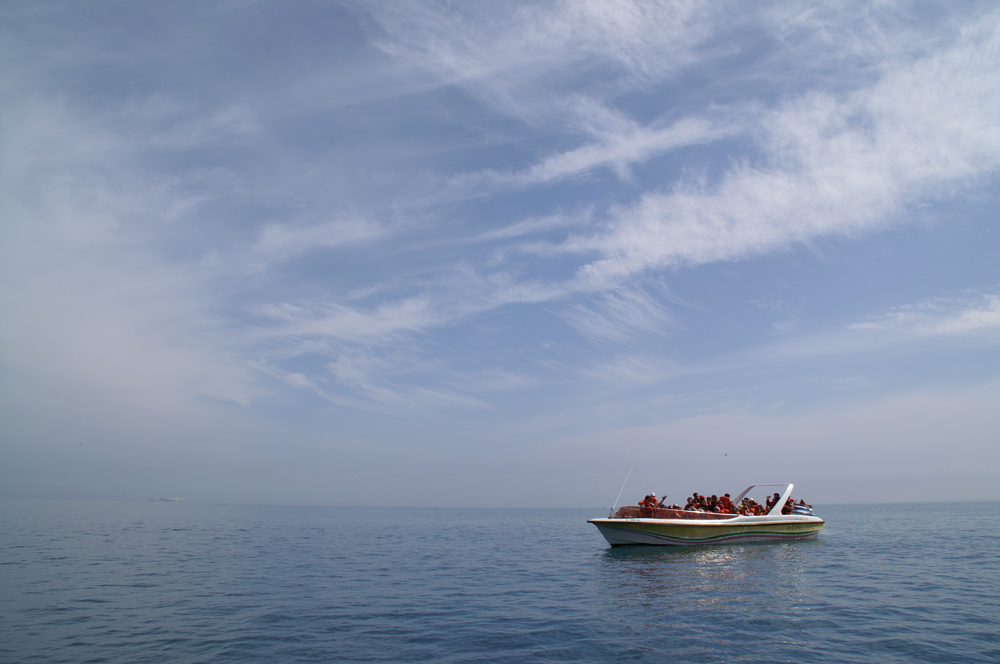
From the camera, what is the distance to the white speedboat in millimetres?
31266

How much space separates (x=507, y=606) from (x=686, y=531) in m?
17.7

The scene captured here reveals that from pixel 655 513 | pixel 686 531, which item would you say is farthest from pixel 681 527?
pixel 655 513

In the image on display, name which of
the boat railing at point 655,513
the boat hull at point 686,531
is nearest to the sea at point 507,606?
the boat hull at point 686,531

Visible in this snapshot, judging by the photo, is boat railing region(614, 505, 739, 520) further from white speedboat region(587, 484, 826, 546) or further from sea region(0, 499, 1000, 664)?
sea region(0, 499, 1000, 664)

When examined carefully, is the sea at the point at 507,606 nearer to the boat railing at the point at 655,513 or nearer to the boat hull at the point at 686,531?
the boat hull at the point at 686,531

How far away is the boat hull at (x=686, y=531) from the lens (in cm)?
3117

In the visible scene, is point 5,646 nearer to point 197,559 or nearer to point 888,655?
point 197,559

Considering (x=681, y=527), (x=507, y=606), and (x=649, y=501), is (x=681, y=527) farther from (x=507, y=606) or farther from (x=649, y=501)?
(x=507, y=606)

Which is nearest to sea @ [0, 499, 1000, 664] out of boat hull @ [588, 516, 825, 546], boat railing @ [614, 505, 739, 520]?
boat hull @ [588, 516, 825, 546]

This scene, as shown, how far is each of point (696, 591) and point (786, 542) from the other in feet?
69.8

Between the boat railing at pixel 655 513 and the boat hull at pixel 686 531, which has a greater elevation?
the boat railing at pixel 655 513

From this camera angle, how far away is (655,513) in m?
32.2

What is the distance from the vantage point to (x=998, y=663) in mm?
12227

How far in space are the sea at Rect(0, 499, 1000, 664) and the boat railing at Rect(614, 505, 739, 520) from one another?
1.82 meters
